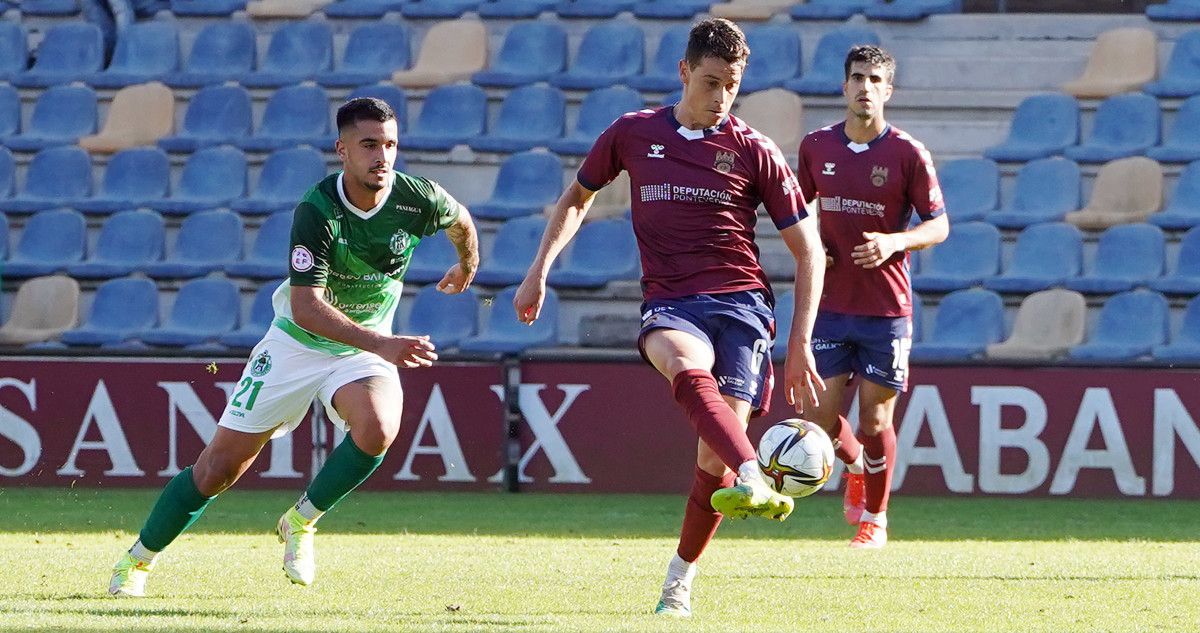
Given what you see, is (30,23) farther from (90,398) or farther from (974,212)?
(974,212)

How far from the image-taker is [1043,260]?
36.4 feet

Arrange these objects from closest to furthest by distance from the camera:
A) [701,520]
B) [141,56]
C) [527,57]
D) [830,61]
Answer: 1. [701,520]
2. [830,61]
3. [527,57]
4. [141,56]

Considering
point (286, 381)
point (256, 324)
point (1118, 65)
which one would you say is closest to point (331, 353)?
point (286, 381)

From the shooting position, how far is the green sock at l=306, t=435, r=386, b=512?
5.75 m

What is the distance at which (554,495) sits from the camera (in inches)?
391

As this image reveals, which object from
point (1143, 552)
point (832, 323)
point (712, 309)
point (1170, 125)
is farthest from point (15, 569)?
point (1170, 125)

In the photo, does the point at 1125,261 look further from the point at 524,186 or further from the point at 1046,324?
the point at 524,186

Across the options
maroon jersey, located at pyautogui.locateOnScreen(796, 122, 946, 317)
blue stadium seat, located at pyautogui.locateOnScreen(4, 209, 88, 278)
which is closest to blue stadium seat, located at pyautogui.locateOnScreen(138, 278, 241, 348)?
blue stadium seat, located at pyautogui.locateOnScreen(4, 209, 88, 278)

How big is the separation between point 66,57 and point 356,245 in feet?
28.5

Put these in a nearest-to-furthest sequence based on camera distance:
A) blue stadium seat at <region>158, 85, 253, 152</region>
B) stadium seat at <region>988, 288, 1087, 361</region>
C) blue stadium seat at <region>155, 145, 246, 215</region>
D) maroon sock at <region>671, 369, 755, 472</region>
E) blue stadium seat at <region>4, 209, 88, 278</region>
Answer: maroon sock at <region>671, 369, 755, 472</region>
stadium seat at <region>988, 288, 1087, 361</region>
blue stadium seat at <region>4, 209, 88, 278</region>
blue stadium seat at <region>155, 145, 246, 215</region>
blue stadium seat at <region>158, 85, 253, 152</region>

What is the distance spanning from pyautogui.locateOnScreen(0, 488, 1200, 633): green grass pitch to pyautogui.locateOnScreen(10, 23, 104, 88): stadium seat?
184 inches

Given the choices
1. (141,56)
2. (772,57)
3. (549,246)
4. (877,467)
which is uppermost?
(549,246)

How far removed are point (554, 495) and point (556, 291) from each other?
6.17ft

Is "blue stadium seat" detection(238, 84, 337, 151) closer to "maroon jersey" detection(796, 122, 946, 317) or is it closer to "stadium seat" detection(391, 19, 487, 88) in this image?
"stadium seat" detection(391, 19, 487, 88)
